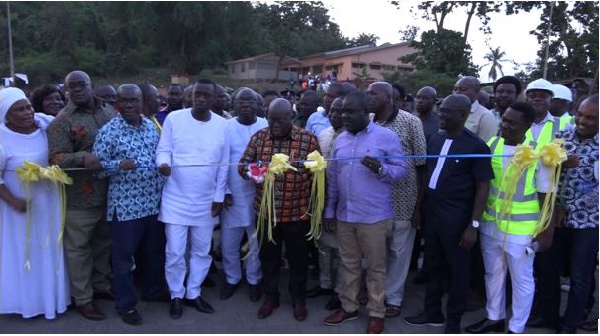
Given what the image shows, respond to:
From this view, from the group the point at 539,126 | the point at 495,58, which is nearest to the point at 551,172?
the point at 539,126

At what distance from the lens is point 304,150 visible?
415 centimetres

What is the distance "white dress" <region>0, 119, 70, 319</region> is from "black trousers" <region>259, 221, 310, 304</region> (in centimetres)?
182

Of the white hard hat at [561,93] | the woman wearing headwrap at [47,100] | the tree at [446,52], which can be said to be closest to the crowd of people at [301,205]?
the white hard hat at [561,93]

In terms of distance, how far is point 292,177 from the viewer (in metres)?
4.10

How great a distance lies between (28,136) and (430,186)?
134 inches

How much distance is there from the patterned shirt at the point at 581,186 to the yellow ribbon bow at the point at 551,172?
7.2 inches

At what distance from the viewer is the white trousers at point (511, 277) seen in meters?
3.71

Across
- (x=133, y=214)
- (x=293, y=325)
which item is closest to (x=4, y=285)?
(x=133, y=214)

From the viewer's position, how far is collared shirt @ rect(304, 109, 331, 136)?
17.7 feet

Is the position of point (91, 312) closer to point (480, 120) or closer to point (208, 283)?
point (208, 283)

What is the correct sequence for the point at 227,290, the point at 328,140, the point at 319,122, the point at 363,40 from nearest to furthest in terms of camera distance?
the point at 328,140, the point at 227,290, the point at 319,122, the point at 363,40

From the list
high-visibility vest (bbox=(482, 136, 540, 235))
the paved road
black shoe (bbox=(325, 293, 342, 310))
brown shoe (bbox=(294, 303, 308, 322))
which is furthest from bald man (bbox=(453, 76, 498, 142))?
brown shoe (bbox=(294, 303, 308, 322))

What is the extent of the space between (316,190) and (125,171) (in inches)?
64.9

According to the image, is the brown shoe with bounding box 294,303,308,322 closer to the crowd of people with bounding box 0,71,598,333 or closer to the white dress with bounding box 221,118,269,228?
the crowd of people with bounding box 0,71,598,333
